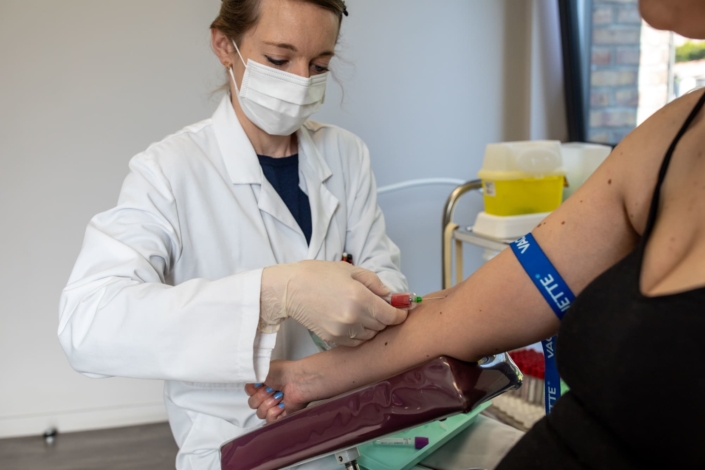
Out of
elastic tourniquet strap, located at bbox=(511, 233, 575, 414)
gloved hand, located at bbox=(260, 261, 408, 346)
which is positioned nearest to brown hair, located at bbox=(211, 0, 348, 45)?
gloved hand, located at bbox=(260, 261, 408, 346)

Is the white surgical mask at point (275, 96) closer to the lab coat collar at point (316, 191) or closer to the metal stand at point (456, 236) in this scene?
the lab coat collar at point (316, 191)

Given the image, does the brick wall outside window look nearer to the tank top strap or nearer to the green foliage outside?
the green foliage outside

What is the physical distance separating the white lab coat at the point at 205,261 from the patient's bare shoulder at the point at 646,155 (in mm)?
622

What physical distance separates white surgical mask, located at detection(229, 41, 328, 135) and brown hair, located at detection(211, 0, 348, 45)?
0.13ft

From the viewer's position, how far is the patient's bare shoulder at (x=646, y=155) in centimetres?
89

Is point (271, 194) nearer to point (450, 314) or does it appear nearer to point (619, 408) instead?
point (450, 314)

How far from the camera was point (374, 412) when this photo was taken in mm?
828

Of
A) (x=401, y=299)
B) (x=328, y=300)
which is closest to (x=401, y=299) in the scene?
(x=401, y=299)

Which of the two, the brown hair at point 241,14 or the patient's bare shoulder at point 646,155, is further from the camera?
the brown hair at point 241,14

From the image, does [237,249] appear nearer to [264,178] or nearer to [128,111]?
[264,178]

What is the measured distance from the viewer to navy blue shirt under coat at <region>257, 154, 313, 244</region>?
1.56m

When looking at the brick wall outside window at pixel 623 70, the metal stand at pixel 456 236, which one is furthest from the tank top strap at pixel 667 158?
the brick wall outside window at pixel 623 70

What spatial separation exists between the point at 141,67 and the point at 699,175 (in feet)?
6.92

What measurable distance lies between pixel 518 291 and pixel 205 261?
0.73m
